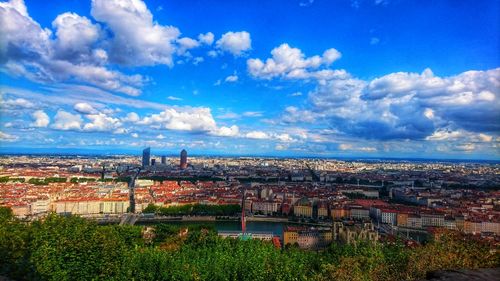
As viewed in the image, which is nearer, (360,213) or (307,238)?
(307,238)

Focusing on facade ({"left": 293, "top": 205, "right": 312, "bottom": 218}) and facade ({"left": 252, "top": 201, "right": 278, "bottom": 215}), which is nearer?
facade ({"left": 293, "top": 205, "right": 312, "bottom": 218})

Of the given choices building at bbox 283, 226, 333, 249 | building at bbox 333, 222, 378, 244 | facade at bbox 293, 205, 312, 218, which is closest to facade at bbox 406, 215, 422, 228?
facade at bbox 293, 205, 312, 218

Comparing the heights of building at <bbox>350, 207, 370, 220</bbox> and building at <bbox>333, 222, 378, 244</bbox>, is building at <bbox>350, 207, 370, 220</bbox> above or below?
below

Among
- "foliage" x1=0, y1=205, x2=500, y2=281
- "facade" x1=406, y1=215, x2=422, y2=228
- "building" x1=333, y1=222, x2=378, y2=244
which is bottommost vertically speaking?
"facade" x1=406, y1=215, x2=422, y2=228

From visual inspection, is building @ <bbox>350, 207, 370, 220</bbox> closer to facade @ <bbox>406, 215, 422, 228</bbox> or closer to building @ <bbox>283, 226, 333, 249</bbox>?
facade @ <bbox>406, 215, 422, 228</bbox>

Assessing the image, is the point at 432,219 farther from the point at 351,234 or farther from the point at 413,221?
the point at 351,234

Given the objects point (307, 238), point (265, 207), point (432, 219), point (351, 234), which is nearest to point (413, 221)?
point (432, 219)

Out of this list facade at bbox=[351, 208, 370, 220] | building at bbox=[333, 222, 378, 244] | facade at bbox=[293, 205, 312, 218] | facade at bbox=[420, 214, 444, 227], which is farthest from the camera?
facade at bbox=[293, 205, 312, 218]

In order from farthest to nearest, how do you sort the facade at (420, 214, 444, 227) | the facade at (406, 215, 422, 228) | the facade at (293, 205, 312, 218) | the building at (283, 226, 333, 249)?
the facade at (293, 205, 312, 218) < the facade at (406, 215, 422, 228) < the facade at (420, 214, 444, 227) < the building at (283, 226, 333, 249)

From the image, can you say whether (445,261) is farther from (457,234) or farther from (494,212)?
(494,212)

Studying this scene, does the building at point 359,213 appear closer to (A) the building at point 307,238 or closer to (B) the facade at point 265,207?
(B) the facade at point 265,207

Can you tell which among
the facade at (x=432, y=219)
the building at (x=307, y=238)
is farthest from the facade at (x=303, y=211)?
the building at (x=307, y=238)

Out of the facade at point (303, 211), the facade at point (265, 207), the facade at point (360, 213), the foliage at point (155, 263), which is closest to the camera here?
the foliage at point (155, 263)
